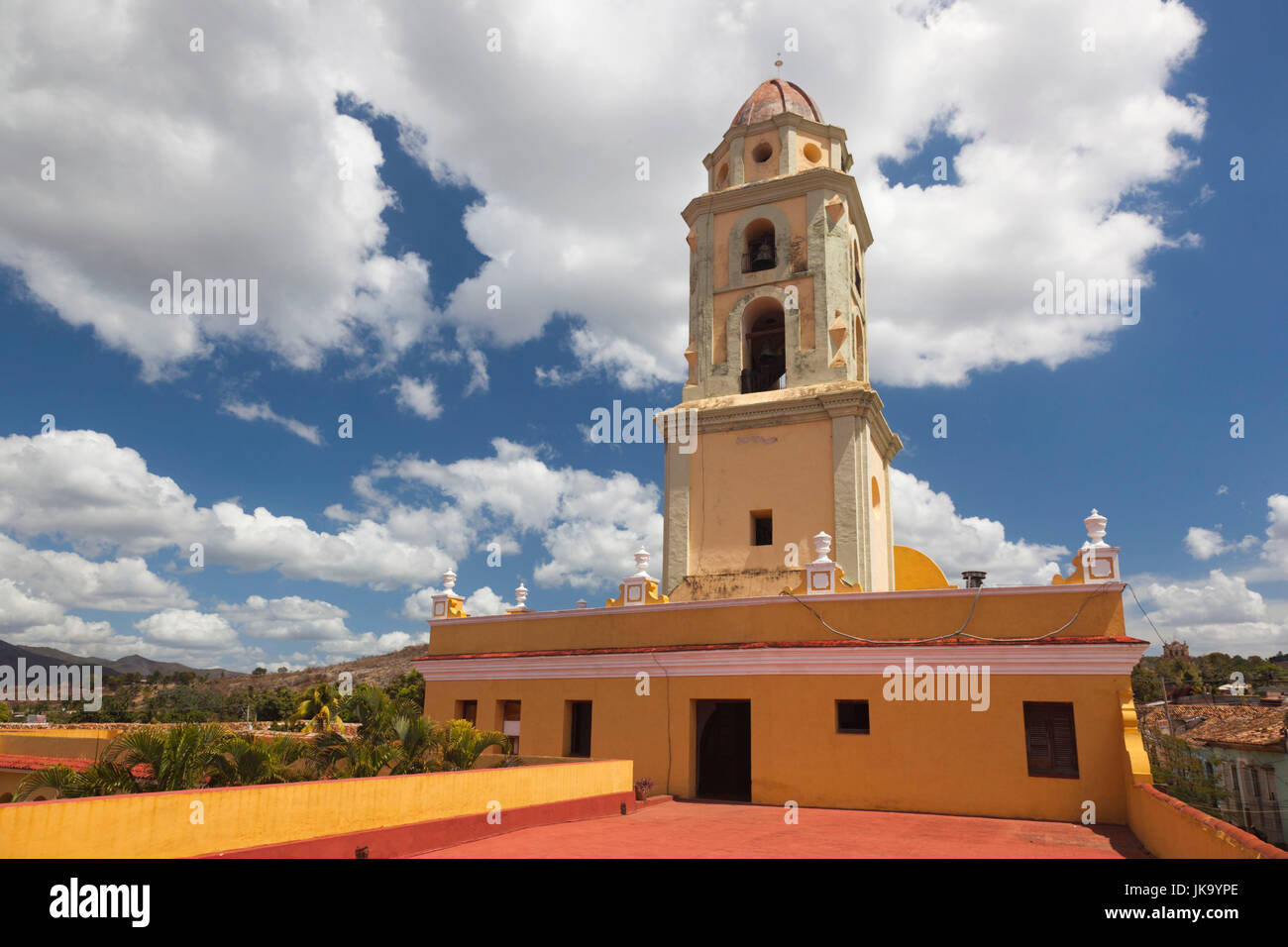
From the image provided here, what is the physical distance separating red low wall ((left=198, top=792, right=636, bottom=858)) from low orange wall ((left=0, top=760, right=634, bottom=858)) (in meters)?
0.07

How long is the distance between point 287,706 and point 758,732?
1406 inches

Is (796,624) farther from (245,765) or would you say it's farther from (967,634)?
(245,765)

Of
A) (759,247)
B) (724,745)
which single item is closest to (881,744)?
(724,745)

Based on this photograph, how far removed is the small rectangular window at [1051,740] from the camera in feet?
41.7

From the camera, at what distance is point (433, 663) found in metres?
19.1

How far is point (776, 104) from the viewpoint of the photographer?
2147 cm

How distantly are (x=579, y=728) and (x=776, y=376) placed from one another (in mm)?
9308

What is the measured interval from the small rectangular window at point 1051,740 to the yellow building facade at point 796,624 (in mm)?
30

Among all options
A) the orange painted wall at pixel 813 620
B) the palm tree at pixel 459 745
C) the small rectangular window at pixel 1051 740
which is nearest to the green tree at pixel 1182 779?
the small rectangular window at pixel 1051 740

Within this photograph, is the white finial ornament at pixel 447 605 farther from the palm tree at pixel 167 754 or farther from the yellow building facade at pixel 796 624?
the palm tree at pixel 167 754

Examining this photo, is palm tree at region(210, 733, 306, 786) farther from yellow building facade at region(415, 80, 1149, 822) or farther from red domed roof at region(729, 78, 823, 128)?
red domed roof at region(729, 78, 823, 128)

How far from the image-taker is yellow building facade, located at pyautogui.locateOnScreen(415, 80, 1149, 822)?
12969mm
